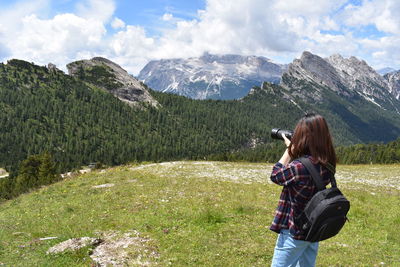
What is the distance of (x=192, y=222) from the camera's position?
582 inches

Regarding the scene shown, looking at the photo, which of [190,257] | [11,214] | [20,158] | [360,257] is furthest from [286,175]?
[20,158]

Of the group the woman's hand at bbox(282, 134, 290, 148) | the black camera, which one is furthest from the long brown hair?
the black camera

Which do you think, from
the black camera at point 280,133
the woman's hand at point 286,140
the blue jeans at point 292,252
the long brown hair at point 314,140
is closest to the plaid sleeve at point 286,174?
the long brown hair at point 314,140

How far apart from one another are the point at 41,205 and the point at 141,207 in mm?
7683

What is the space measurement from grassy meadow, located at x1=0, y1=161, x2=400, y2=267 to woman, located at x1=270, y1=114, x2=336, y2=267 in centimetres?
483

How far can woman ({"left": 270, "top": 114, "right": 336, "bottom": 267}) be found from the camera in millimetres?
5855

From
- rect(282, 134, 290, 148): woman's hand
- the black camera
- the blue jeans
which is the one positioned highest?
the black camera

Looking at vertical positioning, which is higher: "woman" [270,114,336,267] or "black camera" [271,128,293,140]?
"black camera" [271,128,293,140]

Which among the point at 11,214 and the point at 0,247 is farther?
the point at 11,214

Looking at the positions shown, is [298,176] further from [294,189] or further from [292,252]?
[292,252]

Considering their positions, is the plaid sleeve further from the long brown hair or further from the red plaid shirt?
the long brown hair

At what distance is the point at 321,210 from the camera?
18.4ft

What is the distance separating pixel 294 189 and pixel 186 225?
9.48 meters

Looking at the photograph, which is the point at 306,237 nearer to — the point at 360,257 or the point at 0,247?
the point at 360,257
